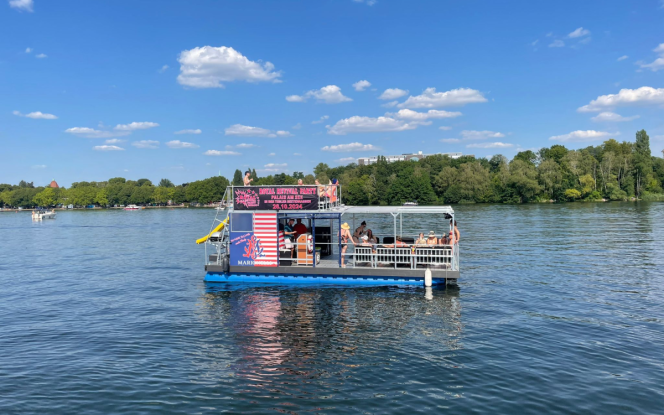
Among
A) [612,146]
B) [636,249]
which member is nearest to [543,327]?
[636,249]

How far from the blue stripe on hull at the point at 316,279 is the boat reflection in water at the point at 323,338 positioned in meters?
0.40

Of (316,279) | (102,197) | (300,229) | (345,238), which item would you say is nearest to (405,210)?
(345,238)

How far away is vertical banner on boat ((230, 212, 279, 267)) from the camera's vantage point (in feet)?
69.4

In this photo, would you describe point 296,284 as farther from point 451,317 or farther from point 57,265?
point 57,265

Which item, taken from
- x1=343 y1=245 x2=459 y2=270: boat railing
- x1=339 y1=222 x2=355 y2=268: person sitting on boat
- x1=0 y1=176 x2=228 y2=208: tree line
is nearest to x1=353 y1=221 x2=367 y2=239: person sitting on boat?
x1=339 y1=222 x2=355 y2=268: person sitting on boat

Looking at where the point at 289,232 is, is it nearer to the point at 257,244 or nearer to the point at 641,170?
the point at 257,244

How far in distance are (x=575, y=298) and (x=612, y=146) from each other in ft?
401

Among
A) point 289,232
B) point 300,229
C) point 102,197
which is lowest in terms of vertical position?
point 289,232

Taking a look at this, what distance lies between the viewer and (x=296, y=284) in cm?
2080

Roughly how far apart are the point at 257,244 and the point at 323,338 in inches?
327

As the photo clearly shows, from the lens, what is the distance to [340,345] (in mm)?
13367

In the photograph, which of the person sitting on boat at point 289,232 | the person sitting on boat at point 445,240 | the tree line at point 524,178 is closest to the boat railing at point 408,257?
the person sitting on boat at point 445,240

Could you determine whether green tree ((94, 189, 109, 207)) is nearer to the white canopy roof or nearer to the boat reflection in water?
the boat reflection in water

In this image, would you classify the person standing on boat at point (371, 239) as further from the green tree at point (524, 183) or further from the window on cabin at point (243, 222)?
the green tree at point (524, 183)
